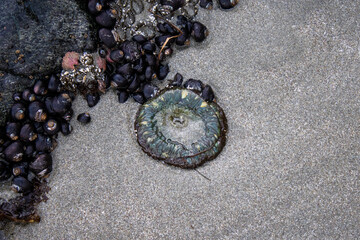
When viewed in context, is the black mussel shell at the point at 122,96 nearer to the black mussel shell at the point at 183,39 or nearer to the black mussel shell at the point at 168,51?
the black mussel shell at the point at 168,51

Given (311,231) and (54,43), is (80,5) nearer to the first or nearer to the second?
(54,43)

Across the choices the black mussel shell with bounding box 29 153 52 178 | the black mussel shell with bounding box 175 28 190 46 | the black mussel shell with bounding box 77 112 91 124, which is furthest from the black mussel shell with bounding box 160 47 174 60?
the black mussel shell with bounding box 29 153 52 178

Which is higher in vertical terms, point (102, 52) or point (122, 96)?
point (102, 52)

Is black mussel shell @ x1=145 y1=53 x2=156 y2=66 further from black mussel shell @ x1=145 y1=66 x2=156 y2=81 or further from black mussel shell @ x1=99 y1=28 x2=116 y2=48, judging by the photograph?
black mussel shell @ x1=99 y1=28 x2=116 y2=48

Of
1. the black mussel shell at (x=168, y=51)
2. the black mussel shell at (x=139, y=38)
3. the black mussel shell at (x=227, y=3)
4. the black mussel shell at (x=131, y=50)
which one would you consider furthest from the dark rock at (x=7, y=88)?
the black mussel shell at (x=227, y=3)

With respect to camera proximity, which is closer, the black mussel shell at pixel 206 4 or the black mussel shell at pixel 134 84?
the black mussel shell at pixel 134 84

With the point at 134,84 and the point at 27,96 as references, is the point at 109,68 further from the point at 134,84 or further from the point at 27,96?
the point at 27,96

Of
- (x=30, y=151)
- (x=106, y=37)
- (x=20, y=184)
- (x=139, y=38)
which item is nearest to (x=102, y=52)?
(x=106, y=37)
